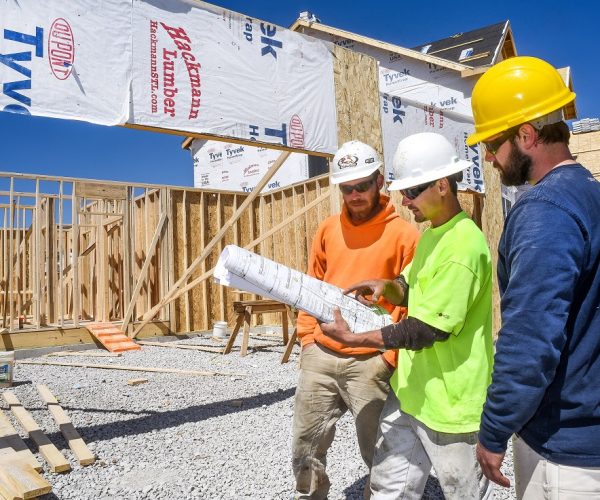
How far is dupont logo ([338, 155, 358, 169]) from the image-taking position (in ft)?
8.66

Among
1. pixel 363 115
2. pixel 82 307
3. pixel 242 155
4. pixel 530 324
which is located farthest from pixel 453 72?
pixel 530 324

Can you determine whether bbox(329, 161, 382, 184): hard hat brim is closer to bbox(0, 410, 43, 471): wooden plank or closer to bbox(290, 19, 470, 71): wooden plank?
bbox(0, 410, 43, 471): wooden plank

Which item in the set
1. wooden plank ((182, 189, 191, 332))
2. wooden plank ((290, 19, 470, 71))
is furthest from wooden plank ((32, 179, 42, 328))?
wooden plank ((290, 19, 470, 71))

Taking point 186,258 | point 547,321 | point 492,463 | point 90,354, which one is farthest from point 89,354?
point 547,321

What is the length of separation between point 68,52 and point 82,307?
1086cm

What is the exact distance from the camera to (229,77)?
16.8ft

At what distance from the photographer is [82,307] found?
13797mm

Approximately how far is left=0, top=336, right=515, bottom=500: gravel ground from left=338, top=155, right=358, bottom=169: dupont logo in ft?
6.43

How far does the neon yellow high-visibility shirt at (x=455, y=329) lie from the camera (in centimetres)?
162

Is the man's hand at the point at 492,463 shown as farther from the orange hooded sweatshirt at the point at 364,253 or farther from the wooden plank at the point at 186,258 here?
the wooden plank at the point at 186,258

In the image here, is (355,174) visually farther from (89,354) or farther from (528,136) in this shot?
(89,354)

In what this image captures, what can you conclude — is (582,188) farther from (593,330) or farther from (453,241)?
(453,241)

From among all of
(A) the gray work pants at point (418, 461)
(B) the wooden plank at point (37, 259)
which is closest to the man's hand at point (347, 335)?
(A) the gray work pants at point (418, 461)

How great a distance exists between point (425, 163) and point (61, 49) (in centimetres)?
354
